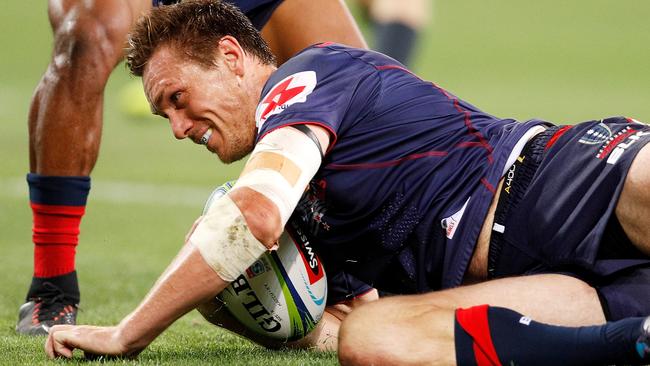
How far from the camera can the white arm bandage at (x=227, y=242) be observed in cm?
331

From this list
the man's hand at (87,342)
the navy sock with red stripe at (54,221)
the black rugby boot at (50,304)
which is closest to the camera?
the man's hand at (87,342)

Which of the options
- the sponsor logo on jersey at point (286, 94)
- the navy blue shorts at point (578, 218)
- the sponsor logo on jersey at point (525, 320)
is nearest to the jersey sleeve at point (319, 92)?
the sponsor logo on jersey at point (286, 94)

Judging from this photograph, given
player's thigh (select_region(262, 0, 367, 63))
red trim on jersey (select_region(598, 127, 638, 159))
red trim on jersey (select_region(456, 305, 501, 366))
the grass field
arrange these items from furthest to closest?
player's thigh (select_region(262, 0, 367, 63)), the grass field, red trim on jersey (select_region(598, 127, 638, 159)), red trim on jersey (select_region(456, 305, 501, 366))

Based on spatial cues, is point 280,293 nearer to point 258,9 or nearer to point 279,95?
point 279,95

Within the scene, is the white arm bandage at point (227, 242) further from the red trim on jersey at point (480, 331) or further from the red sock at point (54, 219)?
the red sock at point (54, 219)

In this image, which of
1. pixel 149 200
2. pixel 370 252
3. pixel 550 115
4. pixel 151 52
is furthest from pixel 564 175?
pixel 550 115

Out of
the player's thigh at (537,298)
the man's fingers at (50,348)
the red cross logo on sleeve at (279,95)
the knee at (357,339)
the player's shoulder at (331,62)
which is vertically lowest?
the man's fingers at (50,348)

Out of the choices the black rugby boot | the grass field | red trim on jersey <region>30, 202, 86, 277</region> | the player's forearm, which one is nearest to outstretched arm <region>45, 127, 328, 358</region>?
the player's forearm

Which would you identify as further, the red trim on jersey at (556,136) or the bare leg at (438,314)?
the red trim on jersey at (556,136)

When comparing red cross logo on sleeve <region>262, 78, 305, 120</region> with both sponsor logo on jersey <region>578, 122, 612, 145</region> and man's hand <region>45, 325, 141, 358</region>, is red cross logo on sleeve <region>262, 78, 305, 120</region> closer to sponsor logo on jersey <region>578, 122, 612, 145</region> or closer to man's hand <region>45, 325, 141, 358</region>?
man's hand <region>45, 325, 141, 358</region>

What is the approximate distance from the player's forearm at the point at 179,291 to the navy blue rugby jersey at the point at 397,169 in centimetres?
53

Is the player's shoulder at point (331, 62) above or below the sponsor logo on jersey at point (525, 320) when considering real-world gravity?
above

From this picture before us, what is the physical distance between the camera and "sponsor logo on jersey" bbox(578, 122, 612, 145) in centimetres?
373

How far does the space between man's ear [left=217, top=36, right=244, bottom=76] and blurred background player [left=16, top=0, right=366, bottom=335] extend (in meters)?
0.96
